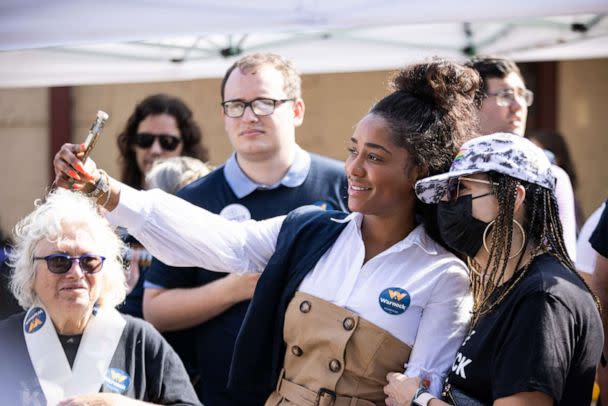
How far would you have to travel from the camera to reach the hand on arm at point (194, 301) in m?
3.32

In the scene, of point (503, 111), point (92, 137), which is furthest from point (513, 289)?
point (503, 111)

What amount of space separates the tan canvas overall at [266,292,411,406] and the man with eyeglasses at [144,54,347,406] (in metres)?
0.83

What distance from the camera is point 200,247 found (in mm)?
2695

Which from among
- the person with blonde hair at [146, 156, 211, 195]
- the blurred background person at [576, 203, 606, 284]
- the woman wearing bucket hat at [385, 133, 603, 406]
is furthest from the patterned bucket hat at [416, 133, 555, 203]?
the person with blonde hair at [146, 156, 211, 195]

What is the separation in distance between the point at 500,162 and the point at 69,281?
5.01 ft

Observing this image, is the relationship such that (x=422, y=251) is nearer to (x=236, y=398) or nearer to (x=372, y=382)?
(x=372, y=382)

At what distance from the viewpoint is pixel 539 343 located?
6.99 feet

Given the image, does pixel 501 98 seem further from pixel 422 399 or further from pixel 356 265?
pixel 422 399

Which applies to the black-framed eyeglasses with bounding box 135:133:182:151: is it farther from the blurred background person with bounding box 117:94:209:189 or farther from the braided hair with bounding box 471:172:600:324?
the braided hair with bounding box 471:172:600:324

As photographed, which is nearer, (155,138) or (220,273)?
(220,273)

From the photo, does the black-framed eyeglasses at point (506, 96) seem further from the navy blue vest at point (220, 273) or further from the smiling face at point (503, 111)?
the navy blue vest at point (220, 273)

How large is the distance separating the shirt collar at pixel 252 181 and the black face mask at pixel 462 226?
1202mm

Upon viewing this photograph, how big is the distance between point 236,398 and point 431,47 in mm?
2496

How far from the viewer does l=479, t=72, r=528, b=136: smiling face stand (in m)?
3.79
